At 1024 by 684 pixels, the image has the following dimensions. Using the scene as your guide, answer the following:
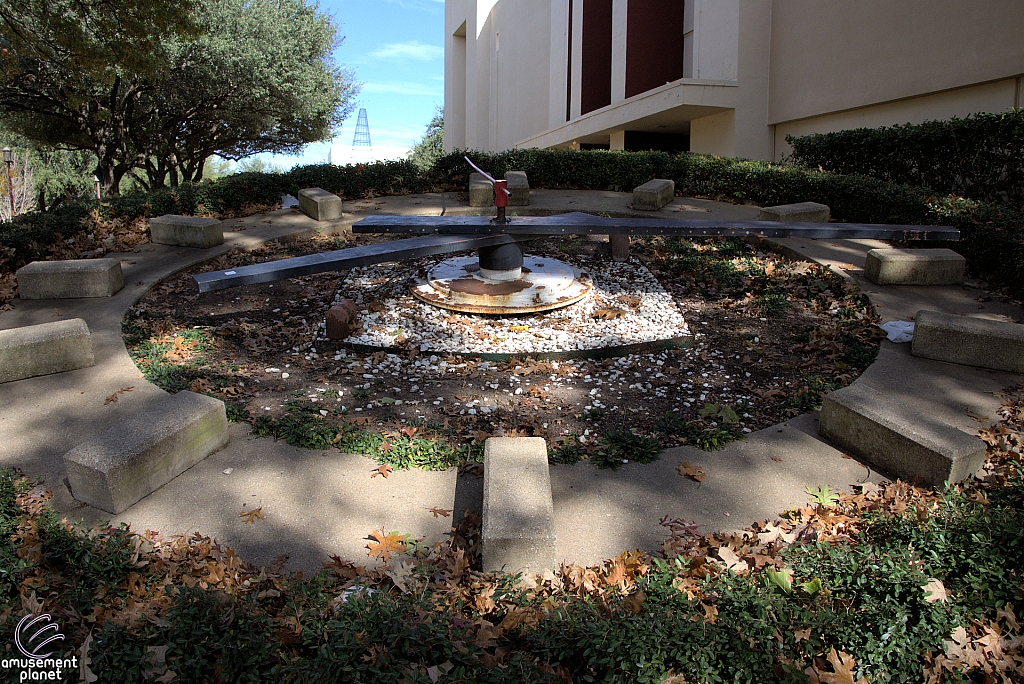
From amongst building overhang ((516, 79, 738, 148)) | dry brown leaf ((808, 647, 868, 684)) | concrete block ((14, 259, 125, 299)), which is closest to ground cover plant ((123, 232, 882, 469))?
concrete block ((14, 259, 125, 299))

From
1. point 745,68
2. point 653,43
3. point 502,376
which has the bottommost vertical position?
point 502,376

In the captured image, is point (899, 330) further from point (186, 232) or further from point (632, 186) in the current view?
point (186, 232)

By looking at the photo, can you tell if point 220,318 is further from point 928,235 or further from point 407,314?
point 928,235

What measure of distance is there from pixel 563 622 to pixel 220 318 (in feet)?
20.2

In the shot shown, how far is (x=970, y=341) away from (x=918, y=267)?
2.51 meters

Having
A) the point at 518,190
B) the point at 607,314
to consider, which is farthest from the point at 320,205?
the point at 607,314

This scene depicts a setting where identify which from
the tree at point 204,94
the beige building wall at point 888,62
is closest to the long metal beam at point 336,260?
the beige building wall at point 888,62

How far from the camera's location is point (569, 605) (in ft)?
9.68

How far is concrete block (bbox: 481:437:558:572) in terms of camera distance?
3398 mm

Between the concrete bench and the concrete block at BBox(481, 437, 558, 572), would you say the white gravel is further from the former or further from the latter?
the concrete block at BBox(481, 437, 558, 572)

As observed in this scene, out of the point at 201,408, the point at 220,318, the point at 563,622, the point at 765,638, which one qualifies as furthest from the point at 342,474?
the point at 220,318

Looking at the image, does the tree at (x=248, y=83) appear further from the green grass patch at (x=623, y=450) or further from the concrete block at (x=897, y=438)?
the concrete block at (x=897, y=438)

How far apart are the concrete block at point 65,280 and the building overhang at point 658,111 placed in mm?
16168

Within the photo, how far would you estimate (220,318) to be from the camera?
7.52 metres
